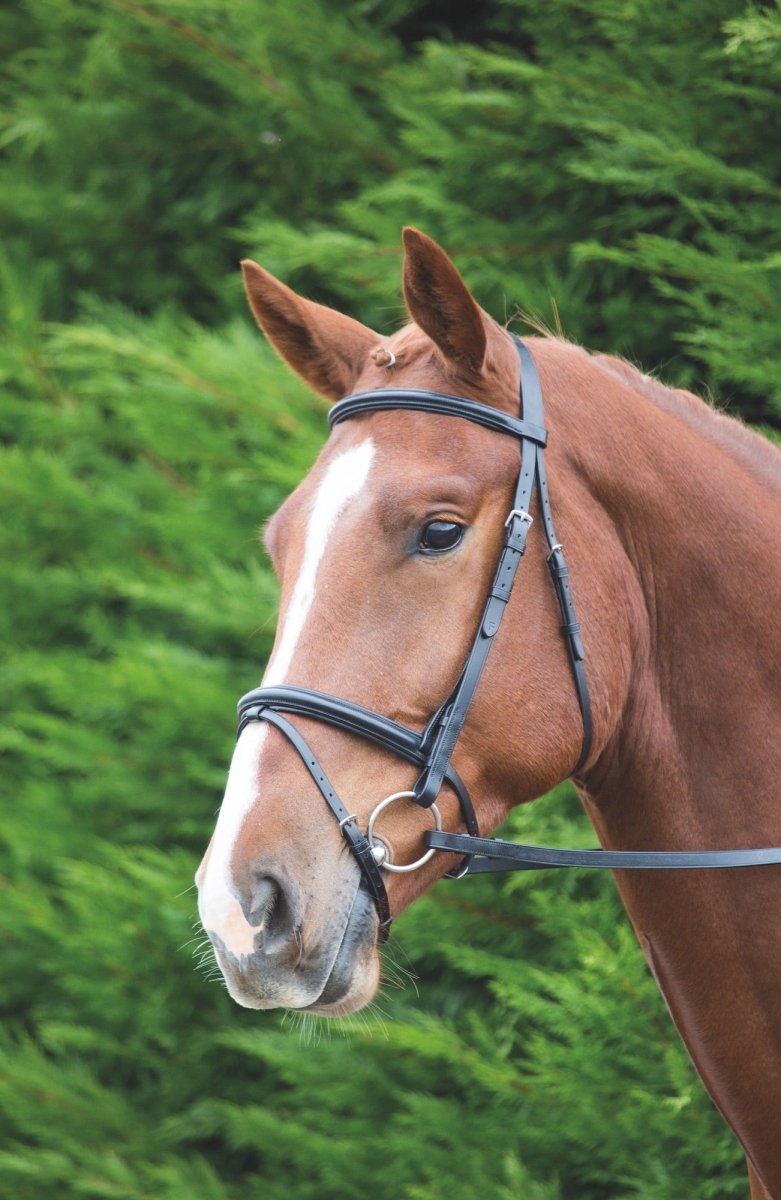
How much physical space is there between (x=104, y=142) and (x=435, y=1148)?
456cm

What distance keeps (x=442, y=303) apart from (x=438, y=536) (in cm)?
40

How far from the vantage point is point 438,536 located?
1837 millimetres

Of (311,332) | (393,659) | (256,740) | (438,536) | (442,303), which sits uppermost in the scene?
(442,303)

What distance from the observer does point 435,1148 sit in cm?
329

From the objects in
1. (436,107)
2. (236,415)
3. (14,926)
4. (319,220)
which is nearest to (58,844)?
(14,926)

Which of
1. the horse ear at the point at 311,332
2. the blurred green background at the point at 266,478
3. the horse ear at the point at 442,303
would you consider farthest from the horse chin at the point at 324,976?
the blurred green background at the point at 266,478

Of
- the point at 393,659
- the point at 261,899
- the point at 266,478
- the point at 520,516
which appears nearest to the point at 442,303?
the point at 520,516

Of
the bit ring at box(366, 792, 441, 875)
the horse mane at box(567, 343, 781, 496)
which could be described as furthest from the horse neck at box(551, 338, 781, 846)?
the bit ring at box(366, 792, 441, 875)

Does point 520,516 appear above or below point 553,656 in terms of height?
above

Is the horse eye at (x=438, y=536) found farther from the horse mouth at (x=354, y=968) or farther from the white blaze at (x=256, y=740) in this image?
the horse mouth at (x=354, y=968)

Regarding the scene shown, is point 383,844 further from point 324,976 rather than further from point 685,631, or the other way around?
point 685,631

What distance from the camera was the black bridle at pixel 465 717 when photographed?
1.74 meters

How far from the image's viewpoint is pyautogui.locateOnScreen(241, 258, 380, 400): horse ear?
218 cm

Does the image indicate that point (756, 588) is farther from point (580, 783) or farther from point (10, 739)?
point (10, 739)
